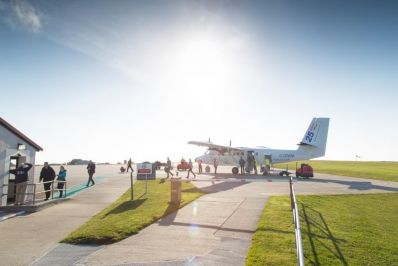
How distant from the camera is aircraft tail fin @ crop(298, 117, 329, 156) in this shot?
35656mm

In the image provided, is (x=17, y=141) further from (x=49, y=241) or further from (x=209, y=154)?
(x=209, y=154)

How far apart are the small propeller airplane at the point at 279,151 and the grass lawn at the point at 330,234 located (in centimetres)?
1902

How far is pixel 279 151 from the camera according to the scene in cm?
3831

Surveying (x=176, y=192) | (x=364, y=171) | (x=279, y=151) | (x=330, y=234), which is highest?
(x=279, y=151)

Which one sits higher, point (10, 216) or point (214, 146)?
point (214, 146)

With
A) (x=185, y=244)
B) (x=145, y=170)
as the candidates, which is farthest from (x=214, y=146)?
(x=185, y=244)

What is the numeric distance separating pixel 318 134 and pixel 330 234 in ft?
87.1

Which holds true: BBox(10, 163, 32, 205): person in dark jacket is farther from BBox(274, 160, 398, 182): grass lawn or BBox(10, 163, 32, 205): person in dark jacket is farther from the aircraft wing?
BBox(274, 160, 398, 182): grass lawn

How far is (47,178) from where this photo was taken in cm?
1841

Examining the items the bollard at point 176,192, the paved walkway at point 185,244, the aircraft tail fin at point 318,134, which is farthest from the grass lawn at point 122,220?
the aircraft tail fin at point 318,134

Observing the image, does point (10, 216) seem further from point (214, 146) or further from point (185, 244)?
point (214, 146)

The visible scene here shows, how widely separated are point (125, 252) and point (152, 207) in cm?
601

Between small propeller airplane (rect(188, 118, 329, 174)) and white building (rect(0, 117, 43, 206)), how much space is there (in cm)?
2263

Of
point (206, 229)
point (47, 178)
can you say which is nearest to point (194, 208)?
point (206, 229)
